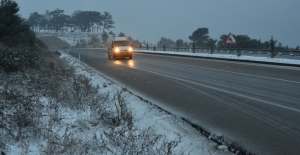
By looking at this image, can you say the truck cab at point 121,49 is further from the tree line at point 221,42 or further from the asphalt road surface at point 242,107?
the asphalt road surface at point 242,107

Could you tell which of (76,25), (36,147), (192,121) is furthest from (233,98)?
(76,25)

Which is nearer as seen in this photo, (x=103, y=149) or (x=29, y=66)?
(x=103, y=149)

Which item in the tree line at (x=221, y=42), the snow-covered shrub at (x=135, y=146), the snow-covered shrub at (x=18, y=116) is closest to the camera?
the snow-covered shrub at (x=135, y=146)

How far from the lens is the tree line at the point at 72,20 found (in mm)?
154125

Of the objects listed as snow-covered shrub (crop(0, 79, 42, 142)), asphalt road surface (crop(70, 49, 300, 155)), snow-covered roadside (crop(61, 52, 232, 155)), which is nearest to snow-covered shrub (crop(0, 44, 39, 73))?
asphalt road surface (crop(70, 49, 300, 155))

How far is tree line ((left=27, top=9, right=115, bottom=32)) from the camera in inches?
6068

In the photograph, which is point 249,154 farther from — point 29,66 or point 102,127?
point 29,66

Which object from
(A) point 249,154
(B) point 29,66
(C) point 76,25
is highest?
(C) point 76,25

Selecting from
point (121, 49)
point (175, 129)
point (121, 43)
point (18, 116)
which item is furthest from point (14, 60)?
point (121, 43)

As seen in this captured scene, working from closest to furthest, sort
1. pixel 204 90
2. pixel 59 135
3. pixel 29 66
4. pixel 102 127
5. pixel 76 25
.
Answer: pixel 59 135 → pixel 102 127 → pixel 204 90 → pixel 29 66 → pixel 76 25

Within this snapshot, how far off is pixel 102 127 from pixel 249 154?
2.99 metres

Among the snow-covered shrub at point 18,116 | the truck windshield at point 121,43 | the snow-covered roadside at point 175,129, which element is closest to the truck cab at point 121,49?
the truck windshield at point 121,43

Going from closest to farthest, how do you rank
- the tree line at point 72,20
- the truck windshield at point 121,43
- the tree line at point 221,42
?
the truck windshield at point 121,43 → the tree line at point 221,42 → the tree line at point 72,20

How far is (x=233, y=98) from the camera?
9.34m
